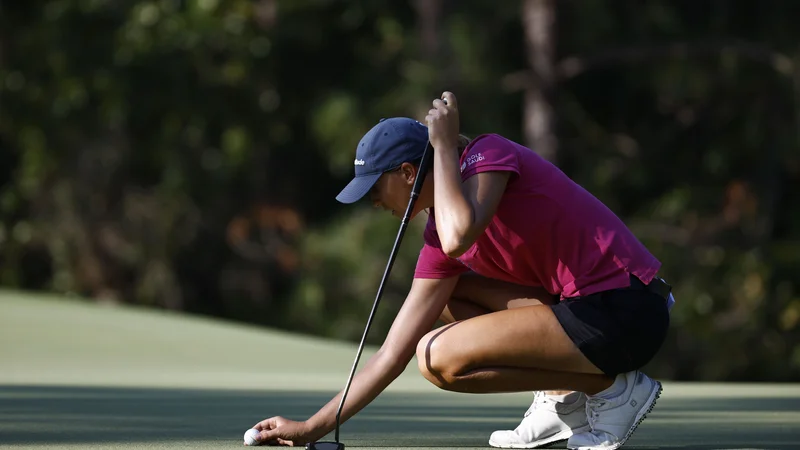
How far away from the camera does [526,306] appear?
4.36 meters

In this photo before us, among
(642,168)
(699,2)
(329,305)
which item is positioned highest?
(699,2)

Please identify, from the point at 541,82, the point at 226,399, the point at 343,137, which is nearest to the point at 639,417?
the point at 226,399

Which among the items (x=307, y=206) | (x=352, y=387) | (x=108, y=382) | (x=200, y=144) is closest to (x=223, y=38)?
(x=200, y=144)

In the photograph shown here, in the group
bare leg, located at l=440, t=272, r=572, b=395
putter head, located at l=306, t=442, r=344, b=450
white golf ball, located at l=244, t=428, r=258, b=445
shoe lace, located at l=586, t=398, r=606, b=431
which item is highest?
bare leg, located at l=440, t=272, r=572, b=395

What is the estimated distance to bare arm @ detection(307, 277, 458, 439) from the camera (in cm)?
425

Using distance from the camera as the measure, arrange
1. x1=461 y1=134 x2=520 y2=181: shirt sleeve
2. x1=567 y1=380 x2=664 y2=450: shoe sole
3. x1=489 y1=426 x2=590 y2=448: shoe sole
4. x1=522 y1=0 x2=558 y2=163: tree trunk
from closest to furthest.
A: x1=461 y1=134 x2=520 y2=181: shirt sleeve < x1=567 y1=380 x2=664 y2=450: shoe sole < x1=489 y1=426 x2=590 y2=448: shoe sole < x1=522 y1=0 x2=558 y2=163: tree trunk

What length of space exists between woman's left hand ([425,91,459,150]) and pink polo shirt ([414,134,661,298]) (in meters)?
0.09

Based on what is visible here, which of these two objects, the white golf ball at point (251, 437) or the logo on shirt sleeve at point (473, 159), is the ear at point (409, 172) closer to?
the logo on shirt sleeve at point (473, 159)

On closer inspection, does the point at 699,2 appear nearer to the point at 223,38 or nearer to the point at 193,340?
the point at 223,38

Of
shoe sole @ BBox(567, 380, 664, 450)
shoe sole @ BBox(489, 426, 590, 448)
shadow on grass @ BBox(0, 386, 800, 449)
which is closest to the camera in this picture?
shoe sole @ BBox(567, 380, 664, 450)

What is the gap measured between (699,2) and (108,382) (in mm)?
11952

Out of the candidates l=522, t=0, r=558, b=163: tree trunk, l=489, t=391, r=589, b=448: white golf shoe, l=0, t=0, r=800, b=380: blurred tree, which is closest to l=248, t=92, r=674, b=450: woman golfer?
l=489, t=391, r=589, b=448: white golf shoe

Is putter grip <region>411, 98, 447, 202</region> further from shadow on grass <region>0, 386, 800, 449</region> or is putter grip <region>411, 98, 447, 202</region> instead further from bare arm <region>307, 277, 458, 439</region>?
shadow on grass <region>0, 386, 800, 449</region>

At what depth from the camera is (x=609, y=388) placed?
425 centimetres
